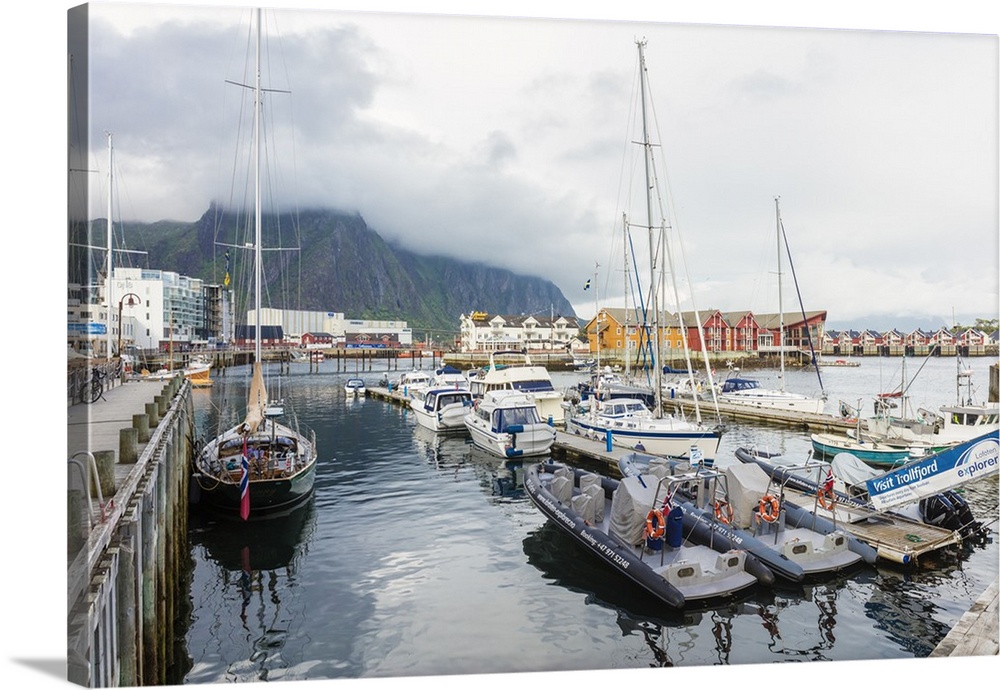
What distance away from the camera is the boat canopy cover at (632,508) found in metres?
7.71

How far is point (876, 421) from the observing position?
682 inches

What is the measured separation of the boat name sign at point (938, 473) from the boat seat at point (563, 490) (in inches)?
160

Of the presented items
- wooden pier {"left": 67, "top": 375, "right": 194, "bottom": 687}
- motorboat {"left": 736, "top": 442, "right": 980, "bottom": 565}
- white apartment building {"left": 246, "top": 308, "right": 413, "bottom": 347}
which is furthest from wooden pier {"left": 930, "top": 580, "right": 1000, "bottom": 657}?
white apartment building {"left": 246, "top": 308, "right": 413, "bottom": 347}

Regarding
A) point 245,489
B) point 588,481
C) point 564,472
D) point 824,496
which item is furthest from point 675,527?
point 245,489

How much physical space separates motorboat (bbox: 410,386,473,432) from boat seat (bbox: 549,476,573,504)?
36.0ft

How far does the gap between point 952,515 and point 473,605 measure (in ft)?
23.5

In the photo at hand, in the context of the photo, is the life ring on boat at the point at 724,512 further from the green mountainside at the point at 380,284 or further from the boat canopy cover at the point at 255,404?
the green mountainside at the point at 380,284

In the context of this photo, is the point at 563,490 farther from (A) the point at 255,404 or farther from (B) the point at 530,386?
(B) the point at 530,386

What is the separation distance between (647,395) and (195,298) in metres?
37.6

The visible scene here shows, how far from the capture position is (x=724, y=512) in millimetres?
8391

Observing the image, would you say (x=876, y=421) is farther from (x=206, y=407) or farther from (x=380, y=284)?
(x=380, y=284)

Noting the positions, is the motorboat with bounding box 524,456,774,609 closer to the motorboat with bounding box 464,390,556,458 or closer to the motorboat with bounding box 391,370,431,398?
the motorboat with bounding box 464,390,556,458

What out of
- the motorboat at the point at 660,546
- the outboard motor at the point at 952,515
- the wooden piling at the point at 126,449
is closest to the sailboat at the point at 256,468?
the wooden piling at the point at 126,449

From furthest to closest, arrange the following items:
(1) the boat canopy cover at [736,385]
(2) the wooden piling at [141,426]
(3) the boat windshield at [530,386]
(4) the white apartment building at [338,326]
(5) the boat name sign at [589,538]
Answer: (4) the white apartment building at [338,326], (1) the boat canopy cover at [736,385], (3) the boat windshield at [530,386], (2) the wooden piling at [141,426], (5) the boat name sign at [589,538]
